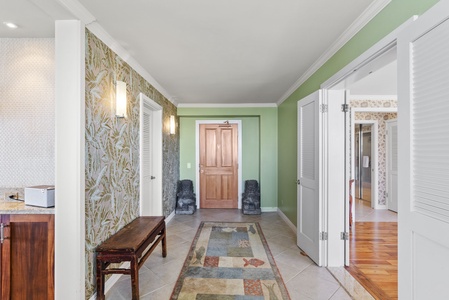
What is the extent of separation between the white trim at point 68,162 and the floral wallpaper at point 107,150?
0.13 meters

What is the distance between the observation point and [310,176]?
2.86 metres

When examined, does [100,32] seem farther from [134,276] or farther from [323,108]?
[323,108]

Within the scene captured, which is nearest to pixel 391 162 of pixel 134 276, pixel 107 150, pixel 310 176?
pixel 310 176

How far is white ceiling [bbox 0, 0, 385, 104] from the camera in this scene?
1.70m

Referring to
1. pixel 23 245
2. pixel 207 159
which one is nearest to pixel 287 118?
pixel 207 159

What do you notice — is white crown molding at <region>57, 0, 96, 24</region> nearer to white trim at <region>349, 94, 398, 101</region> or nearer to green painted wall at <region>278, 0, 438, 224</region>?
green painted wall at <region>278, 0, 438, 224</region>

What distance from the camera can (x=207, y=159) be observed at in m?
5.52

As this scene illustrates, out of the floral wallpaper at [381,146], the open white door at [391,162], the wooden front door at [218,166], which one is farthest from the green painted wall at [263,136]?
the open white door at [391,162]

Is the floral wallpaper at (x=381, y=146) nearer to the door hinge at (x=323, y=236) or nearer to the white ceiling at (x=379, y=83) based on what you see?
the white ceiling at (x=379, y=83)

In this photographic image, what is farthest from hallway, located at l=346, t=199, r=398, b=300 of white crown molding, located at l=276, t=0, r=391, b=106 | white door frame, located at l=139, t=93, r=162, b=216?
white door frame, located at l=139, t=93, r=162, b=216

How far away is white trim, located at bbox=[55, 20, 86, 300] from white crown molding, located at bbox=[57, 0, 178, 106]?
0.10 m

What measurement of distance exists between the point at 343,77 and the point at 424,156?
1289mm

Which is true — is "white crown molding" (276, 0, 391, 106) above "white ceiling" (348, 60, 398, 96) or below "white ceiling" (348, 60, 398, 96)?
below

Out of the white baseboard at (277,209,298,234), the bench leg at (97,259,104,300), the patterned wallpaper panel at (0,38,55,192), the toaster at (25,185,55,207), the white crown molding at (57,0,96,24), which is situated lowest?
the white baseboard at (277,209,298,234)
